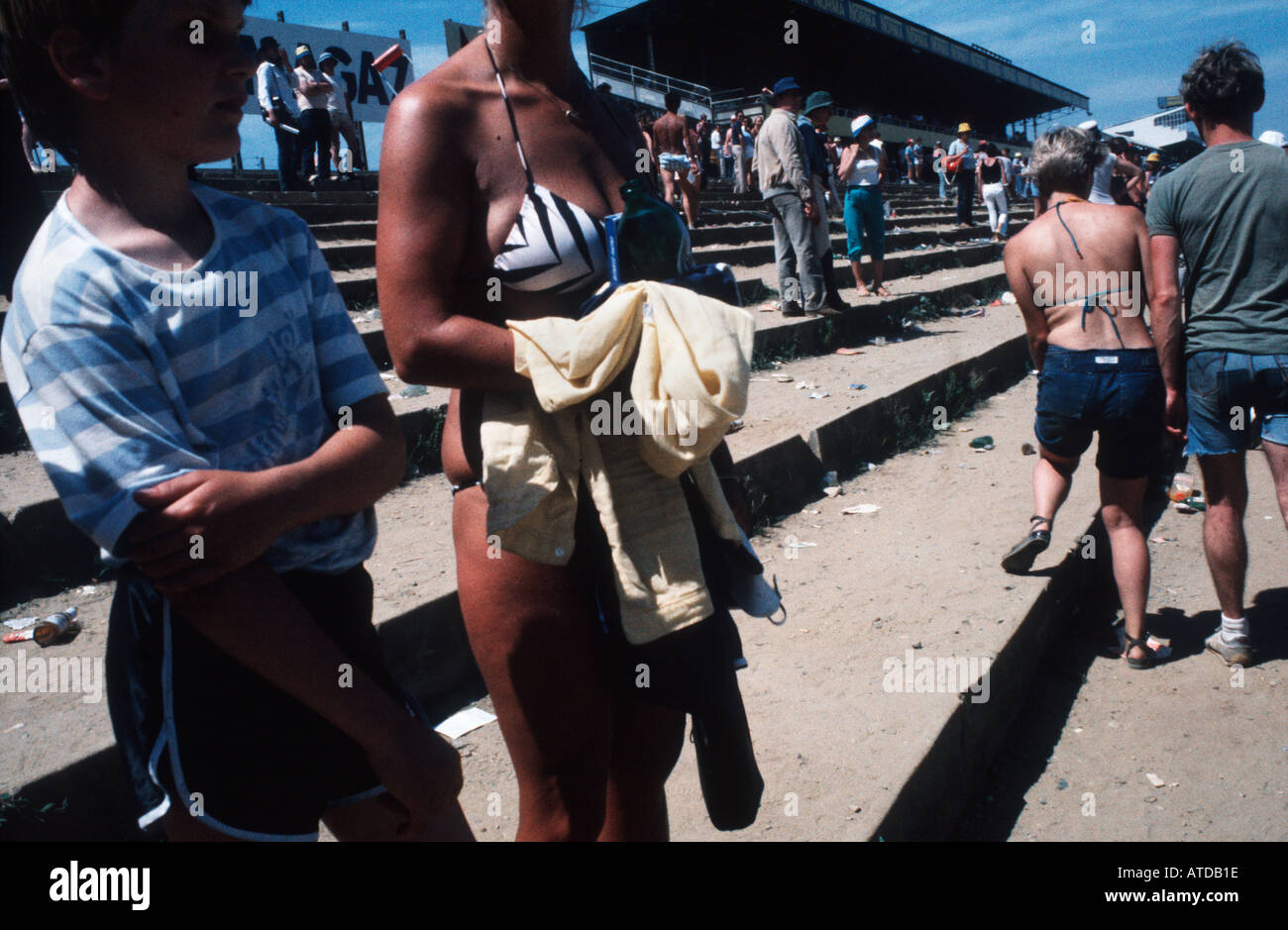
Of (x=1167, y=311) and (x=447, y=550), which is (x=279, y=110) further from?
(x=1167, y=311)

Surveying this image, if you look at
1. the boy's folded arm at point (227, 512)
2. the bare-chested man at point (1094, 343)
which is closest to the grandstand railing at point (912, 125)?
the bare-chested man at point (1094, 343)

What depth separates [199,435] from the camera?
3.54 feet

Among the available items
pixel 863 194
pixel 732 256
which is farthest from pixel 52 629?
pixel 732 256

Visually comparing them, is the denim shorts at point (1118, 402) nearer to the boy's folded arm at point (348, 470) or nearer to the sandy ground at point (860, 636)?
the sandy ground at point (860, 636)

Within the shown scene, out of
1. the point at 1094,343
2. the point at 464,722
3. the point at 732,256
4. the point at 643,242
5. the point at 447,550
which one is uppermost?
the point at 732,256

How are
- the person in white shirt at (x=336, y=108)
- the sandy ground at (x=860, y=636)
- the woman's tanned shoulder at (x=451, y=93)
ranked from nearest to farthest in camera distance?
1. the woman's tanned shoulder at (x=451, y=93)
2. the sandy ground at (x=860, y=636)
3. the person in white shirt at (x=336, y=108)

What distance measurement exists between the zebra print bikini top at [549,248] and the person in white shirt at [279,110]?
8.84 metres

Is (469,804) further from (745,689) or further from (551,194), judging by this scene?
(551,194)

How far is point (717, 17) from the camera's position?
27.2 meters

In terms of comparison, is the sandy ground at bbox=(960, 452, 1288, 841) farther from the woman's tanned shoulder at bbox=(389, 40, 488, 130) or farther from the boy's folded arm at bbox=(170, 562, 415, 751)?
the woman's tanned shoulder at bbox=(389, 40, 488, 130)

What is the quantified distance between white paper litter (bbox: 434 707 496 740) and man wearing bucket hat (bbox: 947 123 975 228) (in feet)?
42.1

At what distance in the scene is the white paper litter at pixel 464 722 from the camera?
8.96ft

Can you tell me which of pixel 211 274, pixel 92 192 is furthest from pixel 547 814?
pixel 92 192

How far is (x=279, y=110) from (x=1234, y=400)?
9024 millimetres
